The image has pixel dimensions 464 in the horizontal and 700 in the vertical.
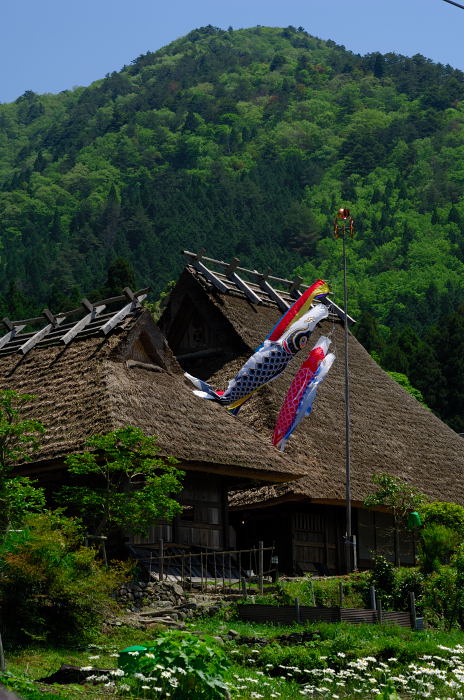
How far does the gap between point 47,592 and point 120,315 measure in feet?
42.8

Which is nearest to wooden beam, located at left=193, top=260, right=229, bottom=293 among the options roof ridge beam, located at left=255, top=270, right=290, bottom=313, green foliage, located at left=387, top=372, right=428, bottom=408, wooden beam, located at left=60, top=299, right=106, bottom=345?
roof ridge beam, located at left=255, top=270, right=290, bottom=313

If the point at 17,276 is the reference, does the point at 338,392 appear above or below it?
below

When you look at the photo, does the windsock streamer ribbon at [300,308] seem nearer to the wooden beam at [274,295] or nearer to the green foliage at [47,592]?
the wooden beam at [274,295]

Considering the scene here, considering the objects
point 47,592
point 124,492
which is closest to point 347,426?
point 124,492

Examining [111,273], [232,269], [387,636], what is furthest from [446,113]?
[387,636]

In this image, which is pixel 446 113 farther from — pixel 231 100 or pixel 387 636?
pixel 387 636

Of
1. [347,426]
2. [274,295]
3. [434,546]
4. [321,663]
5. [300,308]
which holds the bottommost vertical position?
[321,663]

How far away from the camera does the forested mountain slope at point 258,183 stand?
330 feet

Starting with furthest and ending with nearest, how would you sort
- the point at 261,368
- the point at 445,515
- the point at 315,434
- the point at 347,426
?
the point at 315,434
the point at 261,368
the point at 347,426
the point at 445,515

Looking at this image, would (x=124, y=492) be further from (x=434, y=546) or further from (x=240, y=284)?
(x=240, y=284)

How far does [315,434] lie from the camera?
33.2 meters

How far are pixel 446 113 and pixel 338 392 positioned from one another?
129771 mm

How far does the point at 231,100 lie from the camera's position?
177625 mm

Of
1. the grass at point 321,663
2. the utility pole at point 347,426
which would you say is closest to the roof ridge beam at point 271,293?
the utility pole at point 347,426
